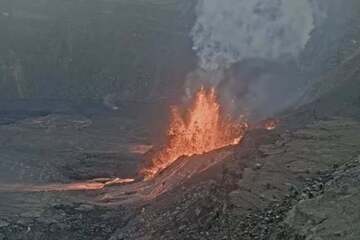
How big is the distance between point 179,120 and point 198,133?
9700 millimetres

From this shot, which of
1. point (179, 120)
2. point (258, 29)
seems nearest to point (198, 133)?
point (179, 120)

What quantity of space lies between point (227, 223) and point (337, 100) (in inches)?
542

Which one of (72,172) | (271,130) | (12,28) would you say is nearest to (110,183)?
(72,172)

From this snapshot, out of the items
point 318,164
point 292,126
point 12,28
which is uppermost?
point 12,28

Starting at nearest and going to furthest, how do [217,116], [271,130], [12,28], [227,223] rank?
[227,223], [271,130], [217,116], [12,28]

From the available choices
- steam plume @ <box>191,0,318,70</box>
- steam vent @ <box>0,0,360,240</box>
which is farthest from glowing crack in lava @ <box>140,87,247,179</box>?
steam plume @ <box>191,0,318,70</box>

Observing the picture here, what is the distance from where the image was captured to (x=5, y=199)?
120ft

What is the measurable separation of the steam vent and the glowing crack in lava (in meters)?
0.20

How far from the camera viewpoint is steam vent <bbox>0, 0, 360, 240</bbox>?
25.2 m

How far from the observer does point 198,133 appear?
4984cm

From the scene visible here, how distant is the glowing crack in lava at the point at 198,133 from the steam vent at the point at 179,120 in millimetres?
196

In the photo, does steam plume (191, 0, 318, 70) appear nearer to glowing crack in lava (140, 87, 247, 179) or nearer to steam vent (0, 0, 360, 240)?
steam vent (0, 0, 360, 240)

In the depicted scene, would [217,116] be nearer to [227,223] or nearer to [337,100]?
[337,100]

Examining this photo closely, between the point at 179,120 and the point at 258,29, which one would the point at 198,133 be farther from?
the point at 258,29
